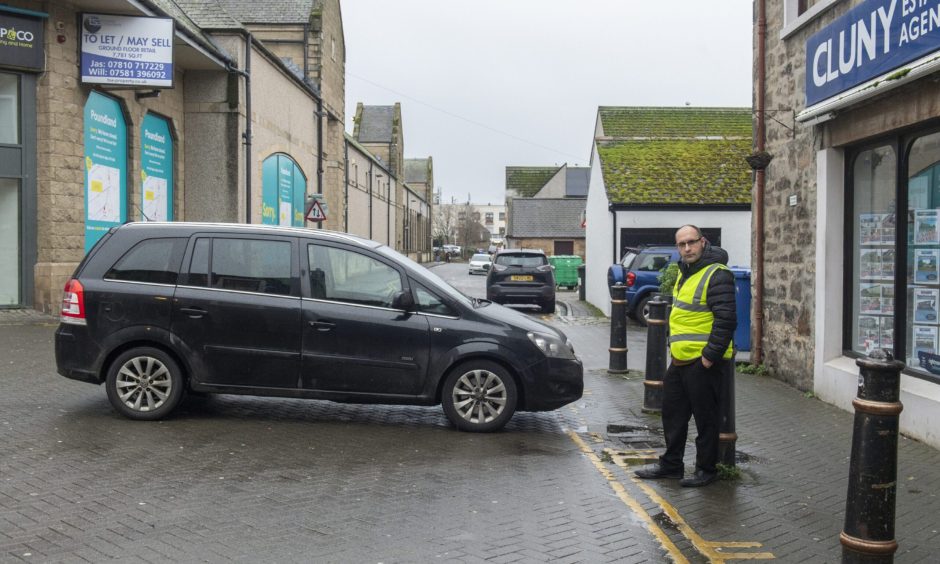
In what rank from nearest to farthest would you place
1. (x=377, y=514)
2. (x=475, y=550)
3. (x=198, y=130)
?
(x=475, y=550) → (x=377, y=514) → (x=198, y=130)

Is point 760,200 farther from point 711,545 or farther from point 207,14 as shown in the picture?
point 207,14

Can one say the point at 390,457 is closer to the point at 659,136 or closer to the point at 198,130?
the point at 198,130

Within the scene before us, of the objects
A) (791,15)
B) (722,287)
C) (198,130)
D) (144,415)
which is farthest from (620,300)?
(198,130)

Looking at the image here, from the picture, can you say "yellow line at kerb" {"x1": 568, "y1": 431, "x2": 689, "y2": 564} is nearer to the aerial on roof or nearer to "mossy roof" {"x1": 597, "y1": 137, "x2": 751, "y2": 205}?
"mossy roof" {"x1": 597, "y1": 137, "x2": 751, "y2": 205}

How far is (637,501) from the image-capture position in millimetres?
5469

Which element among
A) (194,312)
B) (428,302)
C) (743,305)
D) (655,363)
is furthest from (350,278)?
(743,305)

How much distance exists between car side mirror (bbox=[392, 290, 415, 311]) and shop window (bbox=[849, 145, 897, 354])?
4.52 metres

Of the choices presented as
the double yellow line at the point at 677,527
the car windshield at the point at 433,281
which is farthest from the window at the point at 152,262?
the double yellow line at the point at 677,527

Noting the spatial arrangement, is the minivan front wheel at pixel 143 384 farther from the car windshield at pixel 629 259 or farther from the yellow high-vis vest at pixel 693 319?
the car windshield at pixel 629 259

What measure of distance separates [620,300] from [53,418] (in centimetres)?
685

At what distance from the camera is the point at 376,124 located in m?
74.4

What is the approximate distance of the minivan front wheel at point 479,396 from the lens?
23.8ft

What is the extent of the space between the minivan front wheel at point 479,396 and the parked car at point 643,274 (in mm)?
11301

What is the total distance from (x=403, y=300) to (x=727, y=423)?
2799mm
